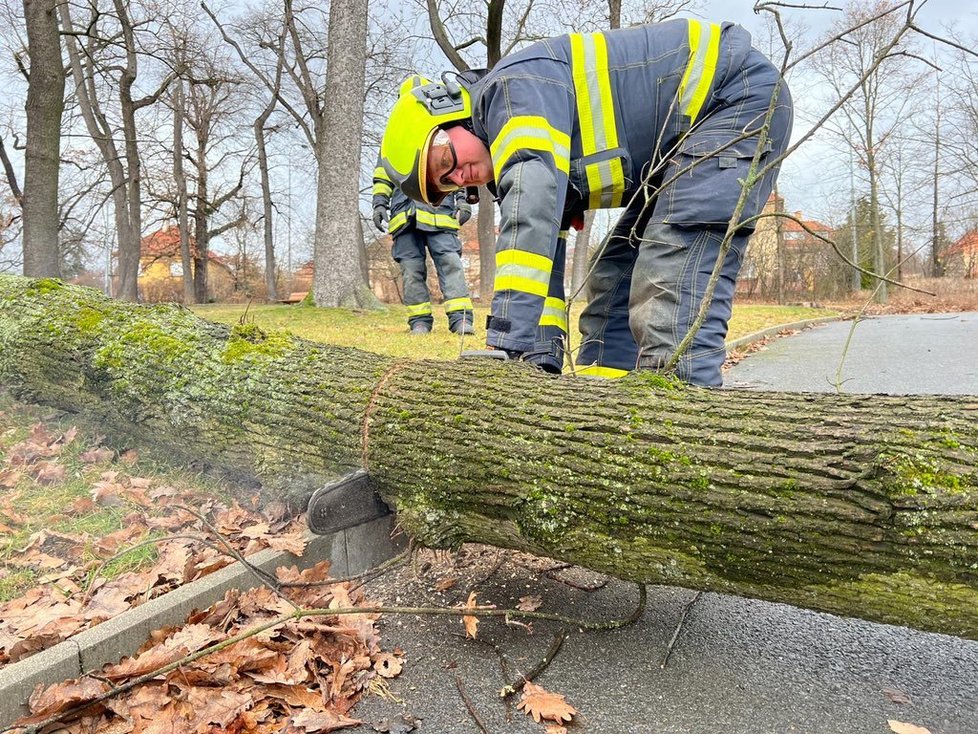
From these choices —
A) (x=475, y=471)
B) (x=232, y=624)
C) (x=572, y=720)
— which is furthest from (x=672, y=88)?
(x=232, y=624)

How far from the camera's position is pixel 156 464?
312 cm

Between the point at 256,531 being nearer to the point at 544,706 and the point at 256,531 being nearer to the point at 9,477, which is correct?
the point at 544,706

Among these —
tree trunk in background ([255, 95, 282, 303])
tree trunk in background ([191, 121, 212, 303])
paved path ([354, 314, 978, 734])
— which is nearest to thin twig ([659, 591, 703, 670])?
paved path ([354, 314, 978, 734])

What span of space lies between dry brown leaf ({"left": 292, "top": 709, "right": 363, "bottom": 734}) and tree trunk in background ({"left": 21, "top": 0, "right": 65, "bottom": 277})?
24.3 ft

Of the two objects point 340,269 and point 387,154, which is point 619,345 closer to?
point 387,154

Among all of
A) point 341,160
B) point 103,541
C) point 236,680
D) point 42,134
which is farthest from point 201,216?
point 236,680

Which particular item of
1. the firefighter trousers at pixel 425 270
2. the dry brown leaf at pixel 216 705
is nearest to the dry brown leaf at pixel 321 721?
the dry brown leaf at pixel 216 705

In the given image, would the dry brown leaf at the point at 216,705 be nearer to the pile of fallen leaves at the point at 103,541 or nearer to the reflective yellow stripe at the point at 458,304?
the pile of fallen leaves at the point at 103,541

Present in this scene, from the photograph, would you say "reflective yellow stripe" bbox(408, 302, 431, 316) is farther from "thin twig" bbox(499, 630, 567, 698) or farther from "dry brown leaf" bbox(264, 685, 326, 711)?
"dry brown leaf" bbox(264, 685, 326, 711)

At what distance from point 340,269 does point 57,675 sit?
324 inches

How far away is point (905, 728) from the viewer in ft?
4.99

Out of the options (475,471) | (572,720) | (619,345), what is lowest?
(572,720)

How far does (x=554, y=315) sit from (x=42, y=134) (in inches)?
269

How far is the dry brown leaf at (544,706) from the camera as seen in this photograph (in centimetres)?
162
